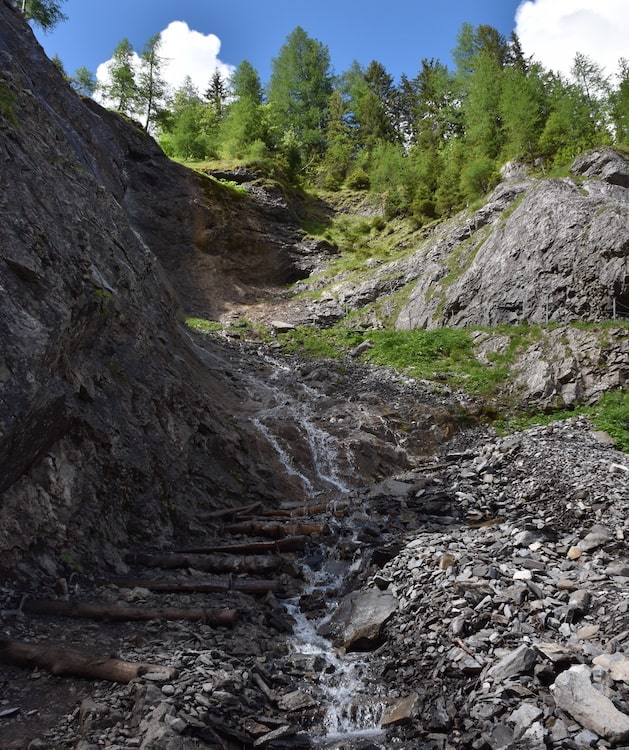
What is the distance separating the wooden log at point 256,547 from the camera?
8.37 meters

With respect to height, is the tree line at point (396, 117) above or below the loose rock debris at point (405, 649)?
above

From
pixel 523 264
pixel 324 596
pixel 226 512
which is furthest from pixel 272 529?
pixel 523 264

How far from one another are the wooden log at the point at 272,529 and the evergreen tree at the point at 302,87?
4627 centimetres

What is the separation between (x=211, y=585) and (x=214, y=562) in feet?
2.51

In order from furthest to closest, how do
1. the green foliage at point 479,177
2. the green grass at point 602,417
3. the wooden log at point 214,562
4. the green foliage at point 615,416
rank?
the green foliage at point 479,177, the green grass at point 602,417, the green foliage at point 615,416, the wooden log at point 214,562

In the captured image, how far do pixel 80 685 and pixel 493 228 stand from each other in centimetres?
2456

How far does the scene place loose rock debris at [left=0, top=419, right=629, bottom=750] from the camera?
4.13m

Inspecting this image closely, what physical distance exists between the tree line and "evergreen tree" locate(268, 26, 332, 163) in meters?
0.13

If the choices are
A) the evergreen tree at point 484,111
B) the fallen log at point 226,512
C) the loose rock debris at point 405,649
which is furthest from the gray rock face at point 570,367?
the evergreen tree at point 484,111

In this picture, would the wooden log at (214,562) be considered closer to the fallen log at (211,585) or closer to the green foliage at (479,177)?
the fallen log at (211,585)

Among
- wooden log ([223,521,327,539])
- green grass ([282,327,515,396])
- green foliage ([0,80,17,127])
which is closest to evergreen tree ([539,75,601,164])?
green grass ([282,327,515,396])

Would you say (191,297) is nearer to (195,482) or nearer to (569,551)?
(195,482)

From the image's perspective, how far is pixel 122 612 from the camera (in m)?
5.99

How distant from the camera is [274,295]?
3003 centimetres
